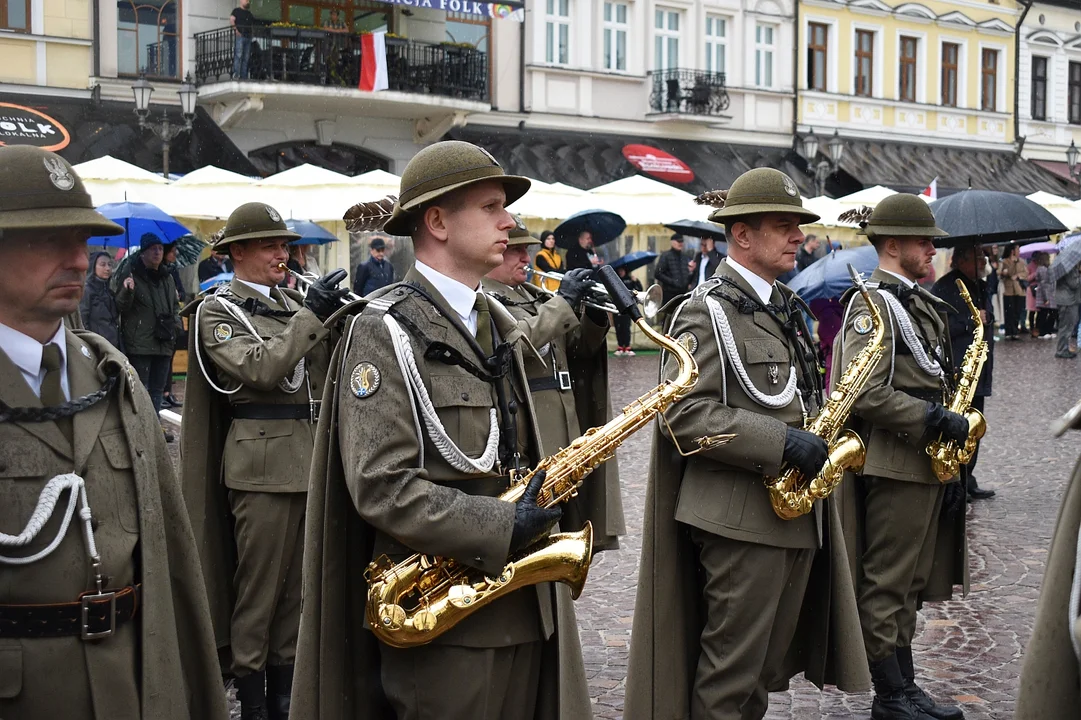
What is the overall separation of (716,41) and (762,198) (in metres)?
27.6

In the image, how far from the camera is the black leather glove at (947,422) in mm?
5621

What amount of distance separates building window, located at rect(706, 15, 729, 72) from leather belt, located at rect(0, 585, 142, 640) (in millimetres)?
29274

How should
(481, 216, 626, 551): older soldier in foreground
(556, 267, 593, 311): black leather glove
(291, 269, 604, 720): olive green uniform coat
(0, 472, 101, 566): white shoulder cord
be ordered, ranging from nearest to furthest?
(0, 472, 101, 566): white shoulder cord, (291, 269, 604, 720): olive green uniform coat, (556, 267, 593, 311): black leather glove, (481, 216, 626, 551): older soldier in foreground

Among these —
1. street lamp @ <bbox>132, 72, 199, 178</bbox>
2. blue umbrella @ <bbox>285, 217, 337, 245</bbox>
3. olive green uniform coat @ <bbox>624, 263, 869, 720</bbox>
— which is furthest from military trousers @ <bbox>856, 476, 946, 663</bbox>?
street lamp @ <bbox>132, 72, 199, 178</bbox>

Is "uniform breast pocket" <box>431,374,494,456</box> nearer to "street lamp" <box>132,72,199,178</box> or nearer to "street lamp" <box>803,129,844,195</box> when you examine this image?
"street lamp" <box>132,72,199,178</box>

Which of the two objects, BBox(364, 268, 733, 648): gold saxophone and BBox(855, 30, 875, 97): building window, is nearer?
BBox(364, 268, 733, 648): gold saxophone

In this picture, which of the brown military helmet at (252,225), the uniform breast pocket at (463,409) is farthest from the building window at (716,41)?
the uniform breast pocket at (463,409)

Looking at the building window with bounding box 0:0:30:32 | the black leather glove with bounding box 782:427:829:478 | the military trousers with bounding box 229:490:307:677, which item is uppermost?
the building window with bounding box 0:0:30:32

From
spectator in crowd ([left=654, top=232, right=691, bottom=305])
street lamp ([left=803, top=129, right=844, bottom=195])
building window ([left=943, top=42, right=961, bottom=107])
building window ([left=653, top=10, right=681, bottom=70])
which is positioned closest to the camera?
spectator in crowd ([left=654, top=232, right=691, bottom=305])

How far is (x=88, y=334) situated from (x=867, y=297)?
3.45 m

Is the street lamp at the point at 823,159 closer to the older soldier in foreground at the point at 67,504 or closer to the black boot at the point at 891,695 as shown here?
the black boot at the point at 891,695

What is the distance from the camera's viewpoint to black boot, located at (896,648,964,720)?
18.5 feet

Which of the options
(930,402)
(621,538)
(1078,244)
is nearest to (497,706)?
(930,402)

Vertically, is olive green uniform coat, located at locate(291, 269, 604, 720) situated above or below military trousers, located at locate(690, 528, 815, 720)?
above
